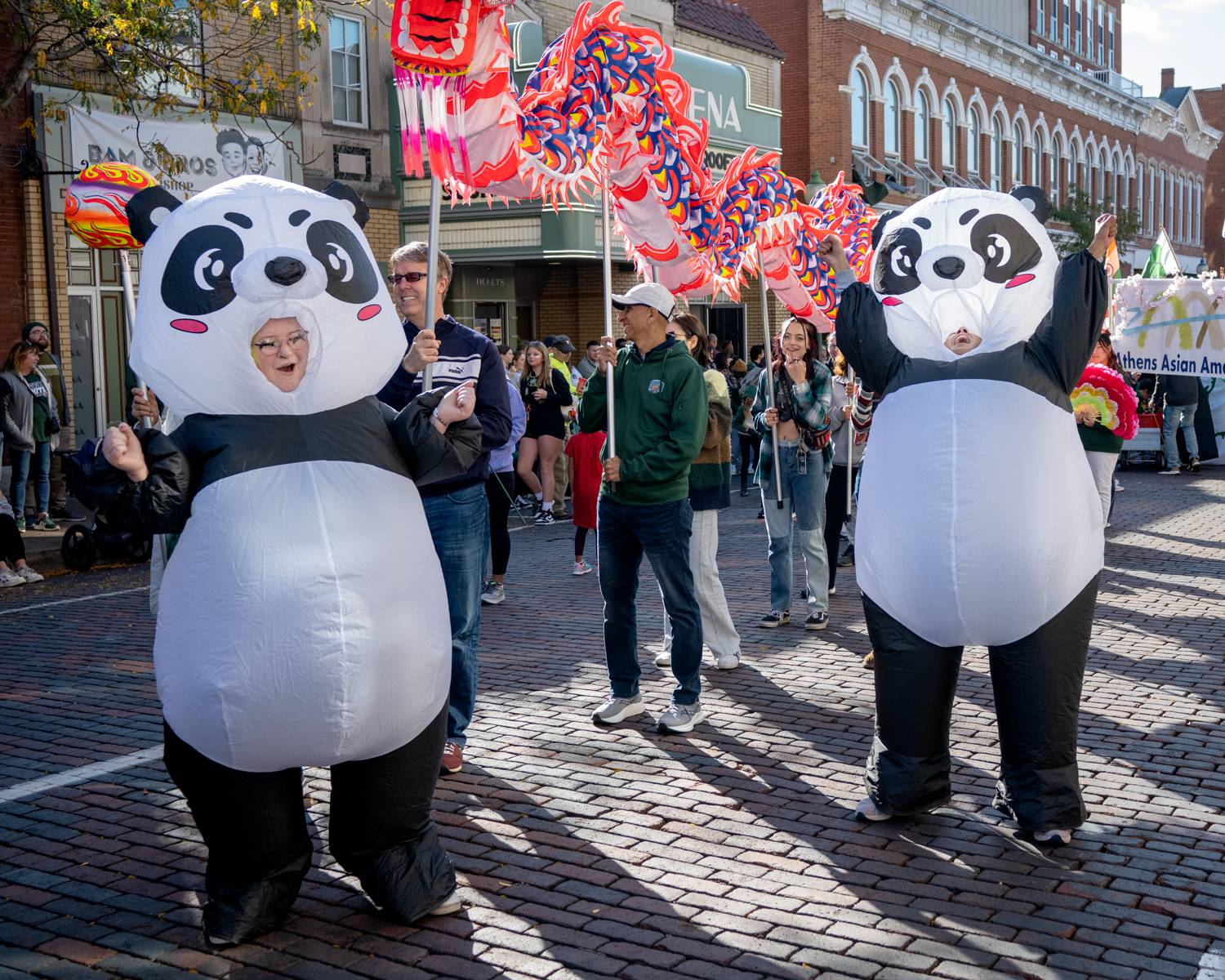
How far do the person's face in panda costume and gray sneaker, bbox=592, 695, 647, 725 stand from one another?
2354mm

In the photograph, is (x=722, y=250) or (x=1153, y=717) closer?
(x=1153, y=717)

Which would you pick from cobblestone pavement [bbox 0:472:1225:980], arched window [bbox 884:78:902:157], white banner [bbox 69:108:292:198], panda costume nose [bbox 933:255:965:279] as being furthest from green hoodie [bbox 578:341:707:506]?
arched window [bbox 884:78:902:157]

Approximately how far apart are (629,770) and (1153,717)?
2.50 m

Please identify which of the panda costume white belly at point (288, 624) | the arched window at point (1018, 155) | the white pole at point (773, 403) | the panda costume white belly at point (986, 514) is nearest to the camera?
the panda costume white belly at point (288, 624)

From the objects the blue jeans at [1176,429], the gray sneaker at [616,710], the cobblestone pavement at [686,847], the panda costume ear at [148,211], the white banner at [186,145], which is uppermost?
the white banner at [186,145]

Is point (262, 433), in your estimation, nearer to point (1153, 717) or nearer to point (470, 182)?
point (470, 182)

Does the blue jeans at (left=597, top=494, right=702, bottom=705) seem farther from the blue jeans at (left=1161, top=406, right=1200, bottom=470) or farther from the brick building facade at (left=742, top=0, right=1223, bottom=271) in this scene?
the brick building facade at (left=742, top=0, right=1223, bottom=271)

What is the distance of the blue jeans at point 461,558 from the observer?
5.43 metres

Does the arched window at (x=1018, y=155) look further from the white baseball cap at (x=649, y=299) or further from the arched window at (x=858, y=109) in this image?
the white baseball cap at (x=649, y=299)

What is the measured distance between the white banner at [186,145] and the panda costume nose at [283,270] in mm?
11164

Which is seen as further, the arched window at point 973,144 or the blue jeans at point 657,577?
the arched window at point 973,144

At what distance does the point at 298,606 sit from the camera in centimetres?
367

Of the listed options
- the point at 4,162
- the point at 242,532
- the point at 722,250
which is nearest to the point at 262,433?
the point at 242,532

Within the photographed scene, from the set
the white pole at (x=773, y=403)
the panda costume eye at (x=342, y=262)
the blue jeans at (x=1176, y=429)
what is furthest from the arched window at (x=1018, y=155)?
the panda costume eye at (x=342, y=262)
